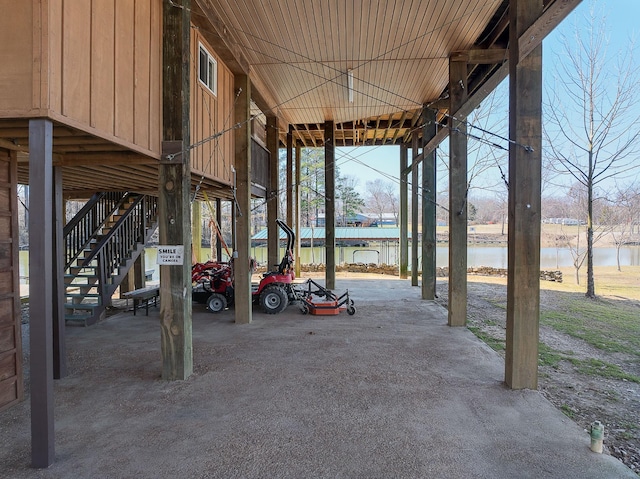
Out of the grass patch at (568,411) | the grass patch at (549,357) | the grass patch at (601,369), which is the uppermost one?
the grass patch at (568,411)

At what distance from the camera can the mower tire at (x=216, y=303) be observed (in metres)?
8.31

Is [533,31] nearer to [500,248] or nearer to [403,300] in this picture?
[403,300]

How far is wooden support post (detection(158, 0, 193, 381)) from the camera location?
14.3 feet

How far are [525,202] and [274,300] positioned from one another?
5.52 metres

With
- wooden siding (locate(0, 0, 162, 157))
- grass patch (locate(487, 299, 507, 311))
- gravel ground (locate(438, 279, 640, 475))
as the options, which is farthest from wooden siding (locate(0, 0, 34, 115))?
grass patch (locate(487, 299, 507, 311))

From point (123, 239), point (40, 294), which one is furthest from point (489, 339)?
point (123, 239)

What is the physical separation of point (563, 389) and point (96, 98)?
5466 mm

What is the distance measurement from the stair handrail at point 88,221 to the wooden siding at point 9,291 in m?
4.84

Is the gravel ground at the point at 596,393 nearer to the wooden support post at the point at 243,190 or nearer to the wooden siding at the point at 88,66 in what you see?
the wooden support post at the point at 243,190

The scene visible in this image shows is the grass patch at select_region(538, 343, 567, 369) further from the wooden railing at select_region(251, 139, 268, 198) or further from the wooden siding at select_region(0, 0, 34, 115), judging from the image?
the wooden railing at select_region(251, 139, 268, 198)

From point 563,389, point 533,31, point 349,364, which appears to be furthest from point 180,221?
point 563,389

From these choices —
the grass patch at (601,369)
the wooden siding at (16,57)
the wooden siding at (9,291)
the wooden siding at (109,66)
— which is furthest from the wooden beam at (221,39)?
the grass patch at (601,369)

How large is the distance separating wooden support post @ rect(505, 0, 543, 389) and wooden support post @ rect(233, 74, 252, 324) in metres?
4.47

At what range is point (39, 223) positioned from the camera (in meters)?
2.71
